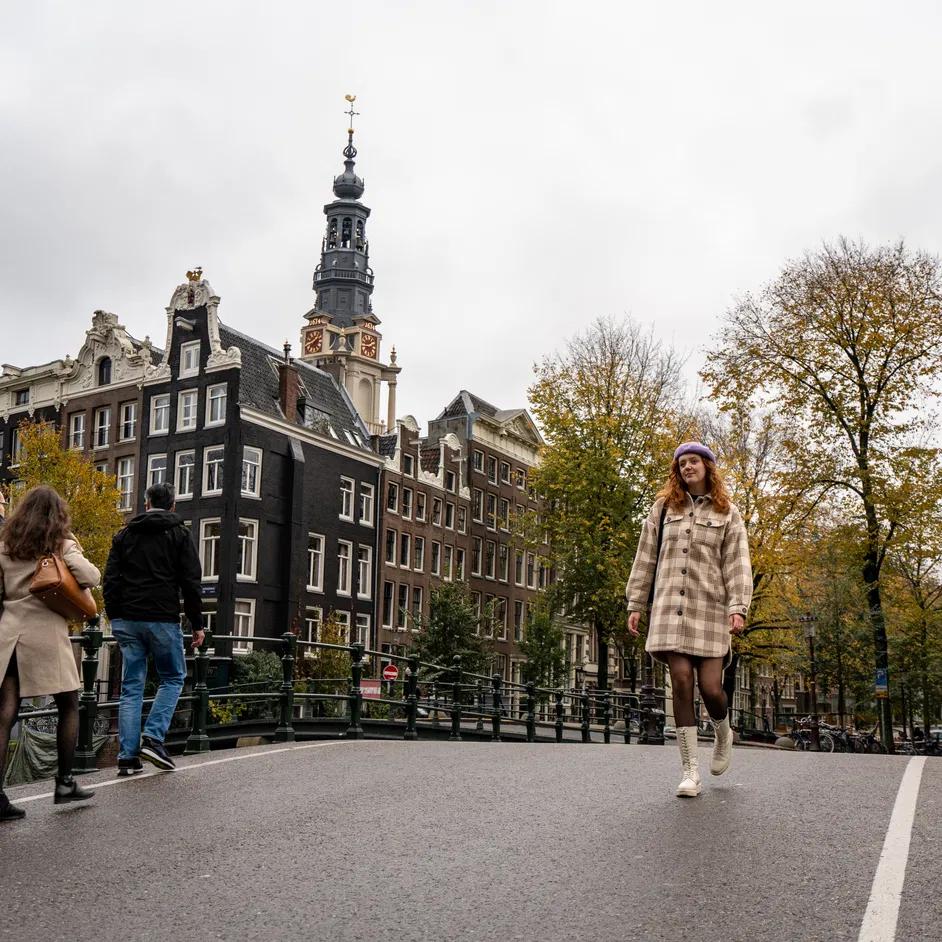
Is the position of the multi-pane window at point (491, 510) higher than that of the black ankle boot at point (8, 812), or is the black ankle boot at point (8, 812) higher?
the multi-pane window at point (491, 510)

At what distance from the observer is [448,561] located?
58156 millimetres

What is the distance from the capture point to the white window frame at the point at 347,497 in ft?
173

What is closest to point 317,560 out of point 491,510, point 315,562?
point 315,562

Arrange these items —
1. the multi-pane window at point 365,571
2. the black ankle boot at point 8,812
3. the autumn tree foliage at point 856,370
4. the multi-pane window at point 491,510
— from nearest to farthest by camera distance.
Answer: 1. the black ankle boot at point 8,812
2. the autumn tree foliage at point 856,370
3. the multi-pane window at point 365,571
4. the multi-pane window at point 491,510

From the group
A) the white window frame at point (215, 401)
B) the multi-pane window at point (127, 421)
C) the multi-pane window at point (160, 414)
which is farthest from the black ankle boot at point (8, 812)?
the multi-pane window at point (127, 421)

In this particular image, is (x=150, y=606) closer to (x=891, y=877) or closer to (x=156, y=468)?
(x=891, y=877)

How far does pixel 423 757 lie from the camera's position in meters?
11.3

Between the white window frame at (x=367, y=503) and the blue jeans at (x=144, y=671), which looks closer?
the blue jeans at (x=144, y=671)

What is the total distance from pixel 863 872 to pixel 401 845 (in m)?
2.16

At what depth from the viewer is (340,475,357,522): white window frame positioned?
173 ft

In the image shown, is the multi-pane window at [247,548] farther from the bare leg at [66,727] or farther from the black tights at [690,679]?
the black tights at [690,679]

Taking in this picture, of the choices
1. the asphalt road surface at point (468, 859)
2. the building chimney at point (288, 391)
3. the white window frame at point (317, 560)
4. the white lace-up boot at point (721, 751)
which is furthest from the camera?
the building chimney at point (288, 391)

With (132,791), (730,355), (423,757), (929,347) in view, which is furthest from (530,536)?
(132,791)

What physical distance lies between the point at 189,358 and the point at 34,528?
43.6 meters
